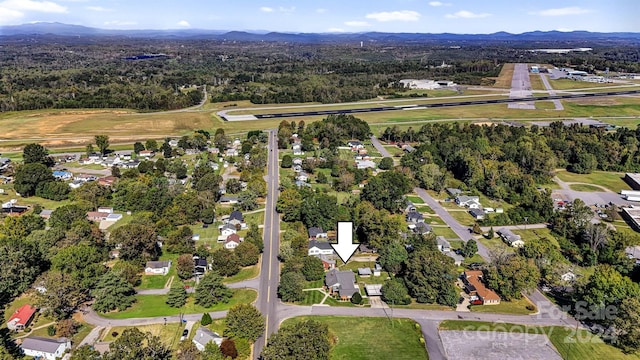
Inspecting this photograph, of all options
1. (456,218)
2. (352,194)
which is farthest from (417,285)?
(352,194)

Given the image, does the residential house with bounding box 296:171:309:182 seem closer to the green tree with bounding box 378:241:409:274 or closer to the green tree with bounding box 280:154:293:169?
the green tree with bounding box 280:154:293:169

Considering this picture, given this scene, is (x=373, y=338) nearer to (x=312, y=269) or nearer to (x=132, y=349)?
(x=312, y=269)

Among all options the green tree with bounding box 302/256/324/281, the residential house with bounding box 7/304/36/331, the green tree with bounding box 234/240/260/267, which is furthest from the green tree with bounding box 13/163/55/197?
the green tree with bounding box 302/256/324/281

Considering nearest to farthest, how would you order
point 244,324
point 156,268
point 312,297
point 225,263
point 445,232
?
point 244,324, point 312,297, point 225,263, point 156,268, point 445,232

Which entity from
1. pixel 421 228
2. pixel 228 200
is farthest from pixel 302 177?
pixel 421 228

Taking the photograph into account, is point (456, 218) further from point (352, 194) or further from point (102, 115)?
point (102, 115)
